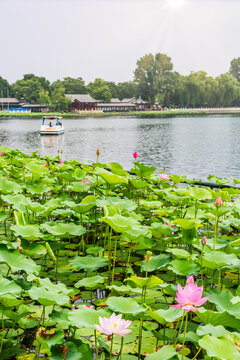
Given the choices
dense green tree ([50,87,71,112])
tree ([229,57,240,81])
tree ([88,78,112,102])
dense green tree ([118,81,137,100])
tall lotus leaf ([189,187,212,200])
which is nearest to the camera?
tall lotus leaf ([189,187,212,200])

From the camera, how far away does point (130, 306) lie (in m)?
1.51

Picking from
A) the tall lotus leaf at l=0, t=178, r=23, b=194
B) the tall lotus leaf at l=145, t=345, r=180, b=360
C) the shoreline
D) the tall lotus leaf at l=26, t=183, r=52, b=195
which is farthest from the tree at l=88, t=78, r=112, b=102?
the tall lotus leaf at l=145, t=345, r=180, b=360

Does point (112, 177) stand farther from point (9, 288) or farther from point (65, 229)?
point (9, 288)

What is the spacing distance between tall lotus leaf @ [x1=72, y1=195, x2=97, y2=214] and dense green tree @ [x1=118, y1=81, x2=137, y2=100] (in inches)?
3184

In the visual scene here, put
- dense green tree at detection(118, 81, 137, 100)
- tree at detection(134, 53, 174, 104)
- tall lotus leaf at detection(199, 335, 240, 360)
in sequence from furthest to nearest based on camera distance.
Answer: dense green tree at detection(118, 81, 137, 100), tree at detection(134, 53, 174, 104), tall lotus leaf at detection(199, 335, 240, 360)

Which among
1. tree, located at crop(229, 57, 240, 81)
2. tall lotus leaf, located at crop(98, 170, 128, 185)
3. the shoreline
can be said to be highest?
tree, located at crop(229, 57, 240, 81)

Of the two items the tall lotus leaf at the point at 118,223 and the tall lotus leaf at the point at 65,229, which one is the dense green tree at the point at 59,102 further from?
the tall lotus leaf at the point at 118,223

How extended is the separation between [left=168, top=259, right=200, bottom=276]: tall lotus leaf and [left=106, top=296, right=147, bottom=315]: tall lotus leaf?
47 centimetres

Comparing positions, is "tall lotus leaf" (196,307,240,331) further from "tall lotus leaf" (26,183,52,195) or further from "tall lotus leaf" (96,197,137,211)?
"tall lotus leaf" (26,183,52,195)

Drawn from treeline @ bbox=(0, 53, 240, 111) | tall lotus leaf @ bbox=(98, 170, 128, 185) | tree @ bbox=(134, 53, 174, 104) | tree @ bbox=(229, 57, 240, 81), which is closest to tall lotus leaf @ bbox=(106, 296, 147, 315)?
tall lotus leaf @ bbox=(98, 170, 128, 185)

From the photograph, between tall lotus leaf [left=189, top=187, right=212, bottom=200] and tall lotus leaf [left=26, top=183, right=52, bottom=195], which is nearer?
tall lotus leaf [left=189, top=187, right=212, bottom=200]

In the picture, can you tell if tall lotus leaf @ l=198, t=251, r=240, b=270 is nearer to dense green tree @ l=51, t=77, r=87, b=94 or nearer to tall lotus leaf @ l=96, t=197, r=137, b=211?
tall lotus leaf @ l=96, t=197, r=137, b=211

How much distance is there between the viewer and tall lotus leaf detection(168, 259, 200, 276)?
77.1 inches

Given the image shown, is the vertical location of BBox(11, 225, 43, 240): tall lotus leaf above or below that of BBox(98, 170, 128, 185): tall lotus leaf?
below
